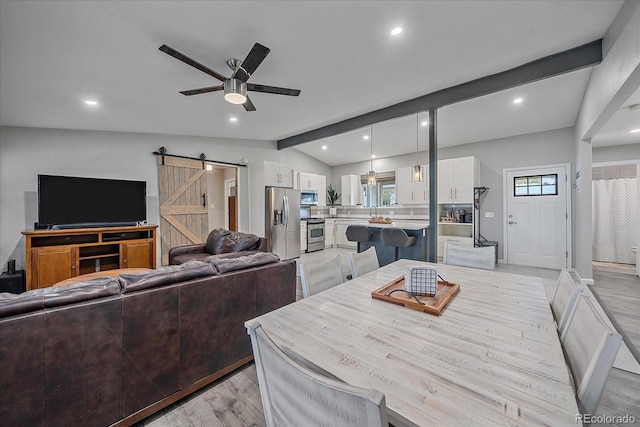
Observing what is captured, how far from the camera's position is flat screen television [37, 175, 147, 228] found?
3781 millimetres

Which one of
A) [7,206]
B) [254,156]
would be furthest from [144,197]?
[254,156]

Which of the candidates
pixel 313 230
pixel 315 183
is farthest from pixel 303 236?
pixel 315 183

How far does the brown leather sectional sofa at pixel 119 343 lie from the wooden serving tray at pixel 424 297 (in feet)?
3.44

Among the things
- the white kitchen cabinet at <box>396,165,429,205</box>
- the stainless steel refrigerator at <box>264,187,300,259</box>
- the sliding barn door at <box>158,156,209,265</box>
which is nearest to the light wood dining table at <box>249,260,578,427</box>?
the sliding barn door at <box>158,156,209,265</box>

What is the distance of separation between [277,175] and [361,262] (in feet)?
15.5

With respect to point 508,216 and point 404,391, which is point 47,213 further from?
point 508,216

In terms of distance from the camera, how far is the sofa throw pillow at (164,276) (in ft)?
4.89

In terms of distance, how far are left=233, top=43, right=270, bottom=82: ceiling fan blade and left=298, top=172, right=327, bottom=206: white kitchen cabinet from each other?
4.63 metres

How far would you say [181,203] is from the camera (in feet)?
17.0

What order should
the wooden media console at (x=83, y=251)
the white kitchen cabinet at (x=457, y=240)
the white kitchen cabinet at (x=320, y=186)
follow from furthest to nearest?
the white kitchen cabinet at (x=320, y=186)
the white kitchen cabinet at (x=457, y=240)
the wooden media console at (x=83, y=251)

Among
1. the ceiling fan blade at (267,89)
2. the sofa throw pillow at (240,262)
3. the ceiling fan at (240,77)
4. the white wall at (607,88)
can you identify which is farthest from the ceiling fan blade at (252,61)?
the white wall at (607,88)

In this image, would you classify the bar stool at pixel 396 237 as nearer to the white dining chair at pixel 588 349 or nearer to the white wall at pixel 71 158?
the white dining chair at pixel 588 349

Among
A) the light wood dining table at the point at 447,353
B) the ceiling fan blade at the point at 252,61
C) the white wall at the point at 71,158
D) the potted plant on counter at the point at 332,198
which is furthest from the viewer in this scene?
the potted plant on counter at the point at 332,198

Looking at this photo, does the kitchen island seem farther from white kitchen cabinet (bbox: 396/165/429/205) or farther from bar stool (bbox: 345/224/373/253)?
white kitchen cabinet (bbox: 396/165/429/205)
